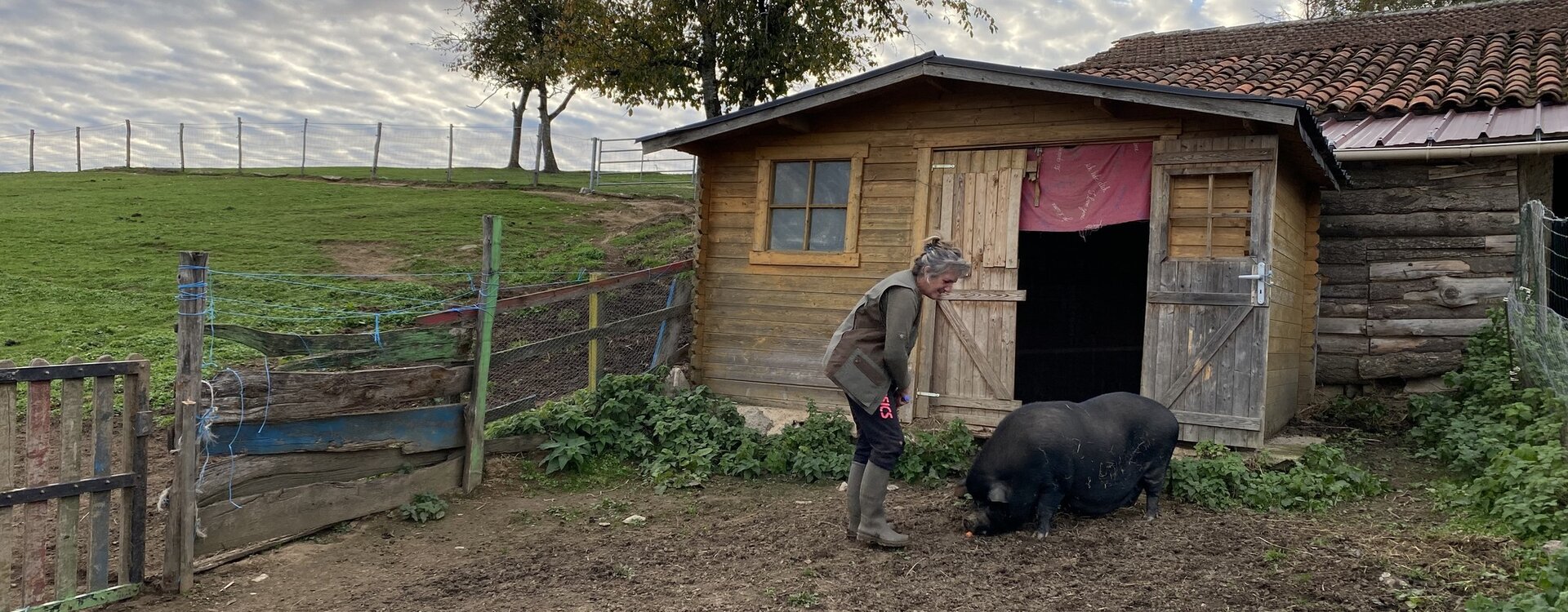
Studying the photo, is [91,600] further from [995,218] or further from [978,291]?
[995,218]

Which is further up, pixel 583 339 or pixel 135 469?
pixel 583 339

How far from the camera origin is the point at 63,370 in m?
4.46

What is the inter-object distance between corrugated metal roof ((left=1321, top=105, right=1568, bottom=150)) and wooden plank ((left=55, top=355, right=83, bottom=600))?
31.4 ft

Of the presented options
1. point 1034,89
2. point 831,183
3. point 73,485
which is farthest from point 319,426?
point 1034,89

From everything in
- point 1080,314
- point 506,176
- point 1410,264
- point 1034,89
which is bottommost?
point 1080,314

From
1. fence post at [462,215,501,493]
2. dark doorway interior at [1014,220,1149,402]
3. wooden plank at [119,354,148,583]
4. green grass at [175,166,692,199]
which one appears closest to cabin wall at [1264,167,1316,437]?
dark doorway interior at [1014,220,1149,402]

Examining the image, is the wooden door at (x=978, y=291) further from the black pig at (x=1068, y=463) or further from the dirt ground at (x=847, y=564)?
the black pig at (x=1068, y=463)

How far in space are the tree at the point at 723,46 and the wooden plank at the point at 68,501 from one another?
12.5 m

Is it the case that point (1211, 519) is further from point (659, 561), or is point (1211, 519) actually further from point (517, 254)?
point (517, 254)

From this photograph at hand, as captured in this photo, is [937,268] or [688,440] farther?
[688,440]

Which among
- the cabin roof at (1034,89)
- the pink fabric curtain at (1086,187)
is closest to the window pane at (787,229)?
the cabin roof at (1034,89)

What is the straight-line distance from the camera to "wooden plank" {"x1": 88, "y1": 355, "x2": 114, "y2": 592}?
15.3ft

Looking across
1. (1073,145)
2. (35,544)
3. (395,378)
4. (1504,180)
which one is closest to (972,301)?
(1073,145)

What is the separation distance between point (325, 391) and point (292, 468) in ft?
1.61
